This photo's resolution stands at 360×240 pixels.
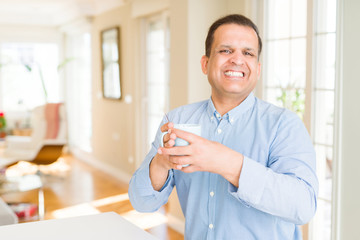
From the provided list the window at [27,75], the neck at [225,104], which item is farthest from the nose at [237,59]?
the window at [27,75]

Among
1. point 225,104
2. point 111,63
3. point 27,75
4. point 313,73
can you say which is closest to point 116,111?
point 111,63

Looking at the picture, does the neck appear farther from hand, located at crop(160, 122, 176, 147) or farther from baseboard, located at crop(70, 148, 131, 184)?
baseboard, located at crop(70, 148, 131, 184)

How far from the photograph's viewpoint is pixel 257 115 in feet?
4.35

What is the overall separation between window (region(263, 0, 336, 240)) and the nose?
1.78 m

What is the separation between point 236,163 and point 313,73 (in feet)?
6.84

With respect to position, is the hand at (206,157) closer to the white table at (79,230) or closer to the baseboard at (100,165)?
the white table at (79,230)

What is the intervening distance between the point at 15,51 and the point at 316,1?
6.84 m

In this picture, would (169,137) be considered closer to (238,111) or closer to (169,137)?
(169,137)

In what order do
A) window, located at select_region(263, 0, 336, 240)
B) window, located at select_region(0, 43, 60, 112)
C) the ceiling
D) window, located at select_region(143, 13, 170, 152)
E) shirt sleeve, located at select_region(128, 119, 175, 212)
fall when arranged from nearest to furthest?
shirt sleeve, located at select_region(128, 119, 175, 212) < window, located at select_region(263, 0, 336, 240) < window, located at select_region(143, 13, 170, 152) < the ceiling < window, located at select_region(0, 43, 60, 112)

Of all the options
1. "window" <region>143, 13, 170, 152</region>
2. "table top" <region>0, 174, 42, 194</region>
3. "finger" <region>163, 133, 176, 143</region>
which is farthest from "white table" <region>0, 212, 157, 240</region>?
"window" <region>143, 13, 170, 152</region>

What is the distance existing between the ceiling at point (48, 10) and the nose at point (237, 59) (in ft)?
15.6

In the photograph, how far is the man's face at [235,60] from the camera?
1.28m

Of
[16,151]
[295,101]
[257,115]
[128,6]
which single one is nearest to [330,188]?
[295,101]

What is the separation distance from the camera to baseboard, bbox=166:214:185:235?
390cm
